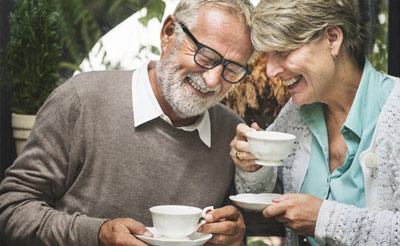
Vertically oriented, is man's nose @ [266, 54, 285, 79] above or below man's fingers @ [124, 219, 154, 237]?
above

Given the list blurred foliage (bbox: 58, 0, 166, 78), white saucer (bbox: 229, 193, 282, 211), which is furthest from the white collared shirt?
blurred foliage (bbox: 58, 0, 166, 78)

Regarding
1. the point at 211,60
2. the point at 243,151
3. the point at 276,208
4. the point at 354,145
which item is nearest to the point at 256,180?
the point at 243,151

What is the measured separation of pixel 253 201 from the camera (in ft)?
5.45

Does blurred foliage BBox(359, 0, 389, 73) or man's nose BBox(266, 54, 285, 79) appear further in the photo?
blurred foliage BBox(359, 0, 389, 73)

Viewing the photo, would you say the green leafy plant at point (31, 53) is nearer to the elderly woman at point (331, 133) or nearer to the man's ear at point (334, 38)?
the elderly woman at point (331, 133)

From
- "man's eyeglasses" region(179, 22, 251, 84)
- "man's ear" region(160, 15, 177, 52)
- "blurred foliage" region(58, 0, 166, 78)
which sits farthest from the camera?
"blurred foliage" region(58, 0, 166, 78)

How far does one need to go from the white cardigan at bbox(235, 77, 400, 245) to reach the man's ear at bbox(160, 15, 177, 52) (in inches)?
23.8

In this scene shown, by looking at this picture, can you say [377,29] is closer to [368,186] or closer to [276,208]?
[368,186]

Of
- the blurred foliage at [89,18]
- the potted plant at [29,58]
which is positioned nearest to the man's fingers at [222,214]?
the potted plant at [29,58]

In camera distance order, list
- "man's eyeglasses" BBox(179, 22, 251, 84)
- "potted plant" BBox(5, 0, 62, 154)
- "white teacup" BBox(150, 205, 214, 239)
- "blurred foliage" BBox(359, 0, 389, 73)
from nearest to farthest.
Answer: "white teacup" BBox(150, 205, 214, 239) < "man's eyeglasses" BBox(179, 22, 251, 84) < "potted plant" BBox(5, 0, 62, 154) < "blurred foliage" BBox(359, 0, 389, 73)

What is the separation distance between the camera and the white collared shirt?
1874 millimetres

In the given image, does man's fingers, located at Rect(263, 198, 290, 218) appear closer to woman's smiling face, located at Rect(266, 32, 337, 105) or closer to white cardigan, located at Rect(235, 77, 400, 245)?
white cardigan, located at Rect(235, 77, 400, 245)

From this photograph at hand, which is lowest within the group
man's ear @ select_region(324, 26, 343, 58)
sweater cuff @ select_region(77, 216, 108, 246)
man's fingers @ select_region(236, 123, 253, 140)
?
sweater cuff @ select_region(77, 216, 108, 246)

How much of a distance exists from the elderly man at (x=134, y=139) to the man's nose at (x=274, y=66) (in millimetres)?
112
